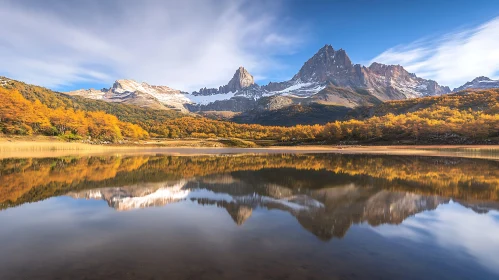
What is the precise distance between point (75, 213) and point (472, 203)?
22.8 meters

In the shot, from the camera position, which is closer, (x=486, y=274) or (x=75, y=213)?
(x=486, y=274)

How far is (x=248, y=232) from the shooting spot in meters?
11.9

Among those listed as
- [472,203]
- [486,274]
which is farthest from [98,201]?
[472,203]

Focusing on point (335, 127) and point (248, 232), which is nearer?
point (248, 232)

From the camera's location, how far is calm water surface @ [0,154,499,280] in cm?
835

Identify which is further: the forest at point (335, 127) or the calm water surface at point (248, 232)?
the forest at point (335, 127)

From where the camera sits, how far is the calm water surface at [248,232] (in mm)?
8352

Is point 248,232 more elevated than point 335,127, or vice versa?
point 335,127

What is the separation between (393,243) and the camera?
10.7m

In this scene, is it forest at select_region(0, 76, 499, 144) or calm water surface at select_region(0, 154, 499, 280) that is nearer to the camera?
calm water surface at select_region(0, 154, 499, 280)

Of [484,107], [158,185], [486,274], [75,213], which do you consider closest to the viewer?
[486,274]

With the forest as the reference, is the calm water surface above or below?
below

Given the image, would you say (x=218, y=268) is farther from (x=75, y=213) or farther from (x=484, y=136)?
(x=484, y=136)

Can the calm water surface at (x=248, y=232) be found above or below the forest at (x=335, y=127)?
below
